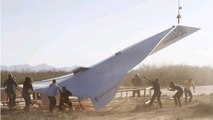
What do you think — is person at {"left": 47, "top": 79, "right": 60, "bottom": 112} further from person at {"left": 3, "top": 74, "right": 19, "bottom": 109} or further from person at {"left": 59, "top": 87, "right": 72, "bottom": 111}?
person at {"left": 3, "top": 74, "right": 19, "bottom": 109}

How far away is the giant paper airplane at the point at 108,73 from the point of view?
1666 centimetres

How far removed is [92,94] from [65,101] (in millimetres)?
1120

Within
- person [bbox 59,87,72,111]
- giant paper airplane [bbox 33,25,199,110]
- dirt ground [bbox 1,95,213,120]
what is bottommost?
dirt ground [bbox 1,95,213,120]

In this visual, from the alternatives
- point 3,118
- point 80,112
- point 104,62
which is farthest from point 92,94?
point 3,118

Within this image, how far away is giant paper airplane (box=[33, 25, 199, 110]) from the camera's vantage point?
54.6 ft

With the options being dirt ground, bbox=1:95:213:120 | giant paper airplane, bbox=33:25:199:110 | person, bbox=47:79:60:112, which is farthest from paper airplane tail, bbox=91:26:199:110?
person, bbox=47:79:60:112

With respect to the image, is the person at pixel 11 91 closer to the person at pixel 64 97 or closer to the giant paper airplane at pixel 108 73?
the giant paper airplane at pixel 108 73

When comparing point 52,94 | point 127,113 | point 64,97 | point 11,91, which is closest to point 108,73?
point 127,113

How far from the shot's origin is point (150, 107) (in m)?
19.2

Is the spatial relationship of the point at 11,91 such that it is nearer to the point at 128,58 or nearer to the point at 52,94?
the point at 52,94

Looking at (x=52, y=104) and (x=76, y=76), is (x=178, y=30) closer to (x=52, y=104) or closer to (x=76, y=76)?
(x=76, y=76)

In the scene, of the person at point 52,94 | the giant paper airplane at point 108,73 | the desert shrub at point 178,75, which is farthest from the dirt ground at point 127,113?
the desert shrub at point 178,75

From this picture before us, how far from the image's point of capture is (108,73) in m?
17.8

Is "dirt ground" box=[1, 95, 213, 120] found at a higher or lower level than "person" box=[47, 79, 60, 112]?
lower
